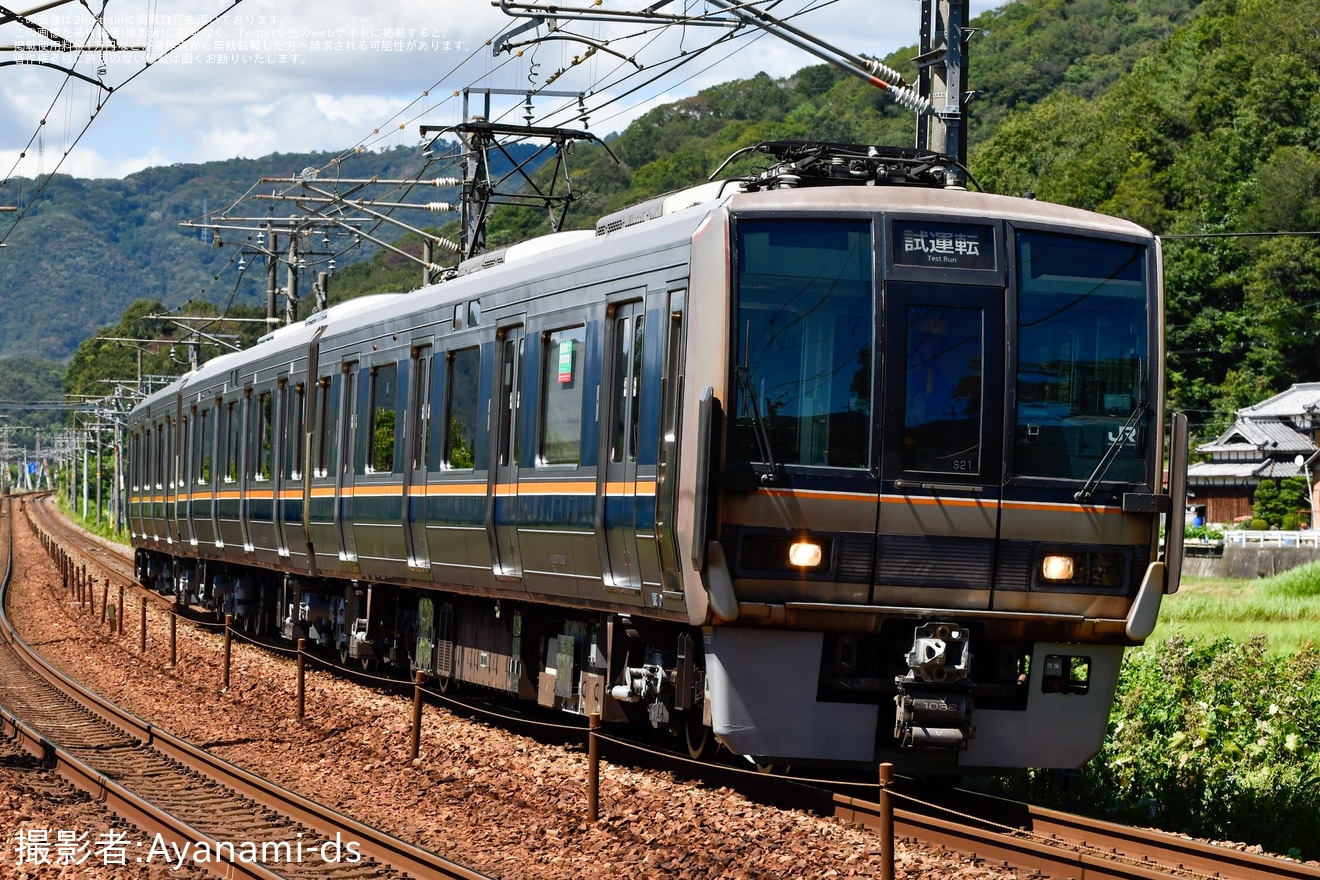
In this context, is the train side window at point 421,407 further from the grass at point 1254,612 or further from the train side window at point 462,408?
the grass at point 1254,612

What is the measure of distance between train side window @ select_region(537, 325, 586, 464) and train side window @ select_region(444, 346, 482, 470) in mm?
1269

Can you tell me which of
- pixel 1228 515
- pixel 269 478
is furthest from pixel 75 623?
pixel 1228 515

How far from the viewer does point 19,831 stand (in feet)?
32.8

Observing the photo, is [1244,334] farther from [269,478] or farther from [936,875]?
[936,875]

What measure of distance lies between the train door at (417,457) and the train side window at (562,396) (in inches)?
98.1

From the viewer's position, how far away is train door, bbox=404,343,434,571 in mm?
14164

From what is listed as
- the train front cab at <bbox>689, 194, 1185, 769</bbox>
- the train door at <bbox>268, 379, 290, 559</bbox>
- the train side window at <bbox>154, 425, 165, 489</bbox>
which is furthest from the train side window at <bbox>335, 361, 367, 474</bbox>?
the train side window at <bbox>154, 425, 165, 489</bbox>

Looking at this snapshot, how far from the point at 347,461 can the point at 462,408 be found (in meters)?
3.32

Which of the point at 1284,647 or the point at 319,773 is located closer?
the point at 319,773

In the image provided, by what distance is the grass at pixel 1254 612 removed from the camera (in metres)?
23.2

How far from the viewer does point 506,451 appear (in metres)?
12.5

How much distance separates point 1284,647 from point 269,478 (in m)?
11.9

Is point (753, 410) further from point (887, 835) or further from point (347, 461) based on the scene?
point (347, 461)

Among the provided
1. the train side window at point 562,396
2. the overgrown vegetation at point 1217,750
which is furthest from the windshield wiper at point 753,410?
the overgrown vegetation at point 1217,750
